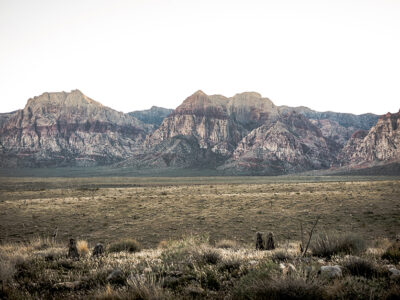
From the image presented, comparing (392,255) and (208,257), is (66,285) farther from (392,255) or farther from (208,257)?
(392,255)

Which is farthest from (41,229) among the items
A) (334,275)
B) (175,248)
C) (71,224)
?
(334,275)

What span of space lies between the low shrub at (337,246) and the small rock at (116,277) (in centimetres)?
600

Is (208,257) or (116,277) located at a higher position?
(116,277)

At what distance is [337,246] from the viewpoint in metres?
8.84

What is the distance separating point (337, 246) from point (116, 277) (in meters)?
6.87

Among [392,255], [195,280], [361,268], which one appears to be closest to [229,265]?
[195,280]

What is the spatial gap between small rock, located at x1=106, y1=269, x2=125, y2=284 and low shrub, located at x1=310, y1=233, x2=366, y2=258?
6003 mm

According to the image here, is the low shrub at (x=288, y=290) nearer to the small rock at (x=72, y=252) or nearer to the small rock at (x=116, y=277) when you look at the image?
the small rock at (x=116, y=277)

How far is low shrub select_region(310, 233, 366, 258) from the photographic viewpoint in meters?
8.62

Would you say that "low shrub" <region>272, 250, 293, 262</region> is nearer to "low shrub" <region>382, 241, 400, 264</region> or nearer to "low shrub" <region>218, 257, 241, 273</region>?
"low shrub" <region>218, 257, 241, 273</region>

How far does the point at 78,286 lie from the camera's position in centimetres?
600

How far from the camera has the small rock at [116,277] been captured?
6.26 metres

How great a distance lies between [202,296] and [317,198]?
3201cm

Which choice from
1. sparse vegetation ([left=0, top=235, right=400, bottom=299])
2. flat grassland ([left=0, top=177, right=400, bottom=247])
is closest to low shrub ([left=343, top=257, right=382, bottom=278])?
sparse vegetation ([left=0, top=235, right=400, bottom=299])
